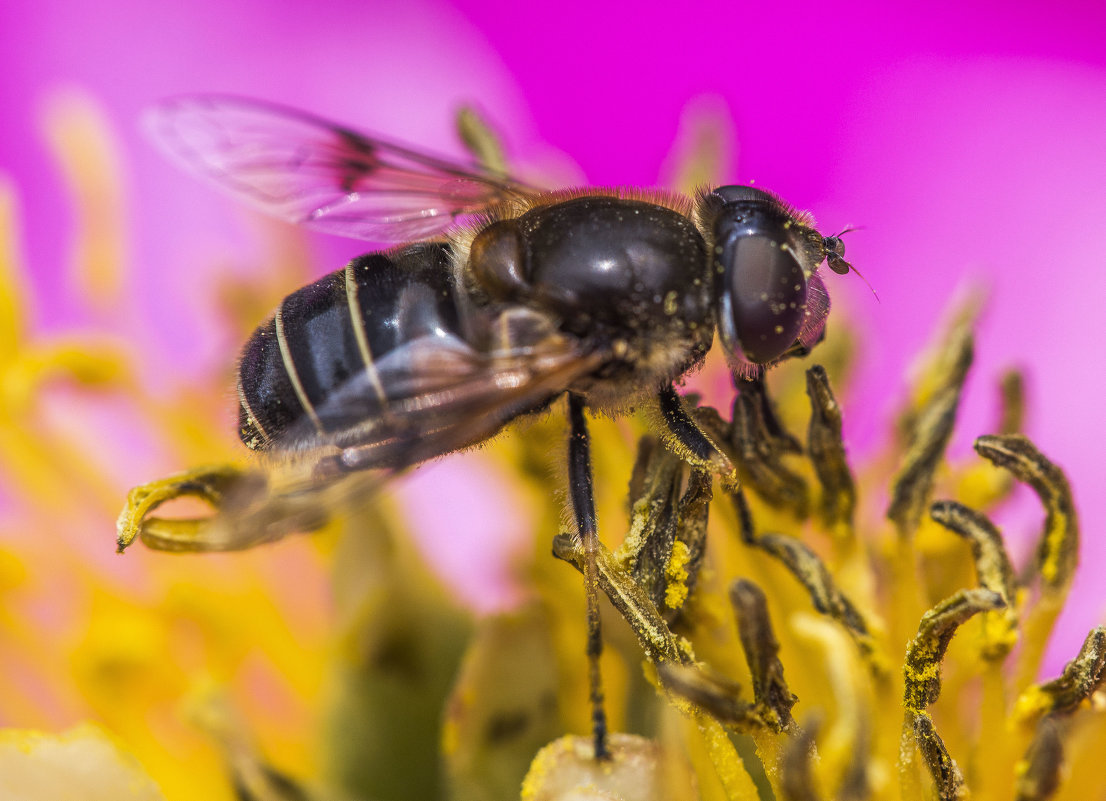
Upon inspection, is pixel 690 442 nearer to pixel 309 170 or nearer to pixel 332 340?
pixel 332 340

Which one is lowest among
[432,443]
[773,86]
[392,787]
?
Answer: [392,787]

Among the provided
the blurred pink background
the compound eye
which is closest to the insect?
the compound eye

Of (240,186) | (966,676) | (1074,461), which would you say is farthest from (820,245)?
(1074,461)

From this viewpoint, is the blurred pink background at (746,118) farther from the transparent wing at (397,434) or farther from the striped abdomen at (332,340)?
the transparent wing at (397,434)

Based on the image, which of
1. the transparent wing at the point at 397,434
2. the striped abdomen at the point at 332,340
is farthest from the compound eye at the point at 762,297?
the striped abdomen at the point at 332,340

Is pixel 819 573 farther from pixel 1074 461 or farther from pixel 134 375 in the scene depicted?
pixel 134 375

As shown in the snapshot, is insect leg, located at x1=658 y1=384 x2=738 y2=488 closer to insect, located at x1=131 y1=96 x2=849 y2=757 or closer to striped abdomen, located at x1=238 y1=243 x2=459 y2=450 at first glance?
insect, located at x1=131 y1=96 x2=849 y2=757
